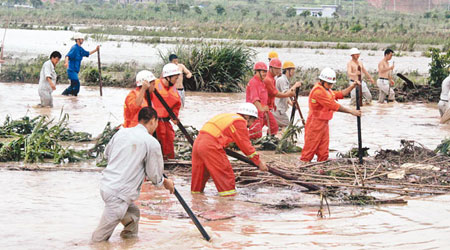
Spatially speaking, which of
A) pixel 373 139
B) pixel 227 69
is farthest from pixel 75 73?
pixel 373 139

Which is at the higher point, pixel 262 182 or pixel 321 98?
pixel 321 98

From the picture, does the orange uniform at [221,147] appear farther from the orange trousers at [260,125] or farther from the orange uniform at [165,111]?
the orange trousers at [260,125]

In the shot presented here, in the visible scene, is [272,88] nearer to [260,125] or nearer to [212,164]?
[260,125]

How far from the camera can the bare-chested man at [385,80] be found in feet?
59.9

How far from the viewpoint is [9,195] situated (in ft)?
28.5

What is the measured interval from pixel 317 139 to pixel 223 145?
100 inches

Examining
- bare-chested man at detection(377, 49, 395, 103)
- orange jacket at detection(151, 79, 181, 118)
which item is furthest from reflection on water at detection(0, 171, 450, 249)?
bare-chested man at detection(377, 49, 395, 103)

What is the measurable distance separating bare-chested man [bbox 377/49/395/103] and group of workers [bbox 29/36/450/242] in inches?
125

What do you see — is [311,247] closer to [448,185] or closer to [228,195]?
[228,195]

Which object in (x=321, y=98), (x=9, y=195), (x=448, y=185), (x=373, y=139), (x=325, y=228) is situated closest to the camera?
(x=325, y=228)

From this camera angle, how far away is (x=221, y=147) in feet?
27.9

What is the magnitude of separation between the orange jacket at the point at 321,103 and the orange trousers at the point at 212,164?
235cm

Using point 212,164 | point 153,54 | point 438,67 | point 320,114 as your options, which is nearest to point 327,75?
point 320,114

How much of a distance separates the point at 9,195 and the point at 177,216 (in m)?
2.17
